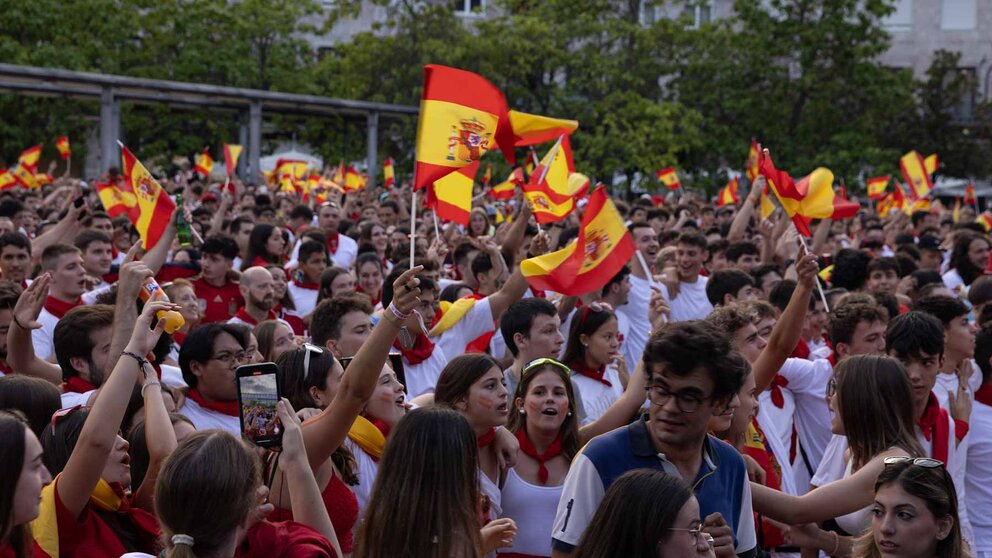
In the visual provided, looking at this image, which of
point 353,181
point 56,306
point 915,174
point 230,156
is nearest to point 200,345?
point 56,306

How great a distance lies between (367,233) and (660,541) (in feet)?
34.1

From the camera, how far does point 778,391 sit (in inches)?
267

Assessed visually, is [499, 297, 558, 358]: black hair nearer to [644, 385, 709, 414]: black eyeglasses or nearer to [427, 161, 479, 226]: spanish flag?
[427, 161, 479, 226]: spanish flag

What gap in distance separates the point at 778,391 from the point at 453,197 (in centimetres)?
344

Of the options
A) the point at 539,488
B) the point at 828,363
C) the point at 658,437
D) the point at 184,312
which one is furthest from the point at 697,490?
the point at 184,312

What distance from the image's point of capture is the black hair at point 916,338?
232 inches

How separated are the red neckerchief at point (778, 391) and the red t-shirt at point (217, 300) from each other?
182 inches

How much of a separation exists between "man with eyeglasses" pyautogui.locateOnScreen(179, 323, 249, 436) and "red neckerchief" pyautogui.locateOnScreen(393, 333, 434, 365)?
1710 millimetres

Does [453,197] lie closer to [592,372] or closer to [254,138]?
[592,372]

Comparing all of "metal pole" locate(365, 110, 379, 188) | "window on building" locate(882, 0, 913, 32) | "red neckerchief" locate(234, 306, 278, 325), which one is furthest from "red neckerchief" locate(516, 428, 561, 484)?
"window on building" locate(882, 0, 913, 32)

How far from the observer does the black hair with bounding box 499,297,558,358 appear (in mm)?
6922

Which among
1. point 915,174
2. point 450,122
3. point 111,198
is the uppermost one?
point 450,122

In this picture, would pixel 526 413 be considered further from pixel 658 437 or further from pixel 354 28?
pixel 354 28

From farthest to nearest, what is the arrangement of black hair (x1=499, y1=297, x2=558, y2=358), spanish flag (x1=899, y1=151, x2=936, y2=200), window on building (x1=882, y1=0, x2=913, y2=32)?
window on building (x1=882, y1=0, x2=913, y2=32) < spanish flag (x1=899, y1=151, x2=936, y2=200) < black hair (x1=499, y1=297, x2=558, y2=358)
